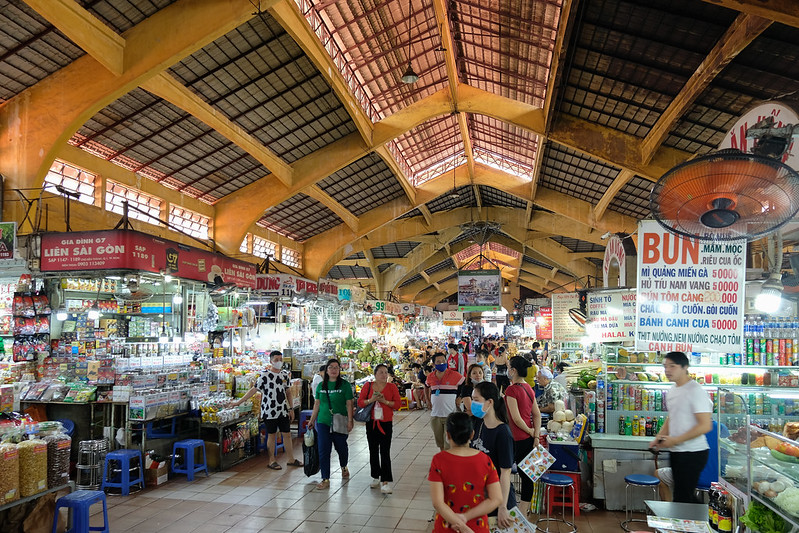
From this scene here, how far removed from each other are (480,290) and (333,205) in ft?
16.4

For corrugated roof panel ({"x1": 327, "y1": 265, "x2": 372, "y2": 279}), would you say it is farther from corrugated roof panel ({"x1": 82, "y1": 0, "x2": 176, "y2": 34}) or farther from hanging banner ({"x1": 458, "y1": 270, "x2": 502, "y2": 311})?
corrugated roof panel ({"x1": 82, "y1": 0, "x2": 176, "y2": 34})

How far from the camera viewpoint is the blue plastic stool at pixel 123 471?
6.32 meters

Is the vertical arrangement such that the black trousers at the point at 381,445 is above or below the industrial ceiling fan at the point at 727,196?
below

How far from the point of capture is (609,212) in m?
14.5

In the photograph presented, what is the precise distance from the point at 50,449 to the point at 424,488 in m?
3.96

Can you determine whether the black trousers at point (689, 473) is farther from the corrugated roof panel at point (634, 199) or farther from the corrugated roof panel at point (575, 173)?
the corrugated roof panel at point (575, 173)

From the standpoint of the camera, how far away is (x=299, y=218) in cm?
1614

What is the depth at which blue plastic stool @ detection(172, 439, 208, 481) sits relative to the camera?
6901 millimetres

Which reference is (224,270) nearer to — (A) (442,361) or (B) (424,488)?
(A) (442,361)

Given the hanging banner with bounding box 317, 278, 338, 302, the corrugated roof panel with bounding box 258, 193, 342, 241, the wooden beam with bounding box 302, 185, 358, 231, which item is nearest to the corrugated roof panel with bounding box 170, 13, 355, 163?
the wooden beam with bounding box 302, 185, 358, 231

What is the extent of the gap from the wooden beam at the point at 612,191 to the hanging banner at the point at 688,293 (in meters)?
5.94

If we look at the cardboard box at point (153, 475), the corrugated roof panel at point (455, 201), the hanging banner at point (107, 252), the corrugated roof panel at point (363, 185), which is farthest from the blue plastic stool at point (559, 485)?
the corrugated roof panel at point (455, 201)

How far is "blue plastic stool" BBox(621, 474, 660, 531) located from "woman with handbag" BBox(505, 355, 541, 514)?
3.13ft

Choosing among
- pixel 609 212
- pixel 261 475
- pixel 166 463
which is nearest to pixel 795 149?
pixel 261 475
